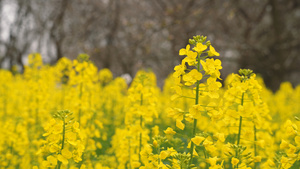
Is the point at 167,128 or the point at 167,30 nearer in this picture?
the point at 167,128

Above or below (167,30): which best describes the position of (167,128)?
below

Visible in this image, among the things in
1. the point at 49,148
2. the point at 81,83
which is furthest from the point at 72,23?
the point at 49,148

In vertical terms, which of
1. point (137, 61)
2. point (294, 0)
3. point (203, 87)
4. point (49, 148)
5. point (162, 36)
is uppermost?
point (294, 0)

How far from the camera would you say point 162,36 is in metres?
16.9

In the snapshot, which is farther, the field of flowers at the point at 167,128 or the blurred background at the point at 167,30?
the blurred background at the point at 167,30

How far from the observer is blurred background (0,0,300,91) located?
13.4 m

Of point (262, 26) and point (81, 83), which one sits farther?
point (262, 26)

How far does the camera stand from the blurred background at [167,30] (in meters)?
13.4

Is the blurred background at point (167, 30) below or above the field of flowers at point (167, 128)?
above

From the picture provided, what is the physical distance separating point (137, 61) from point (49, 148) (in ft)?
42.0

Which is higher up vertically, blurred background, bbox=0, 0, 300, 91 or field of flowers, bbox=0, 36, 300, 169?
blurred background, bbox=0, 0, 300, 91

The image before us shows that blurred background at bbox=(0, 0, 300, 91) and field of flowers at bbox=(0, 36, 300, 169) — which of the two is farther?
blurred background at bbox=(0, 0, 300, 91)

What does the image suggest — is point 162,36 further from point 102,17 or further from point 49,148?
point 49,148

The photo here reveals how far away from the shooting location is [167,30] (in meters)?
15.3
